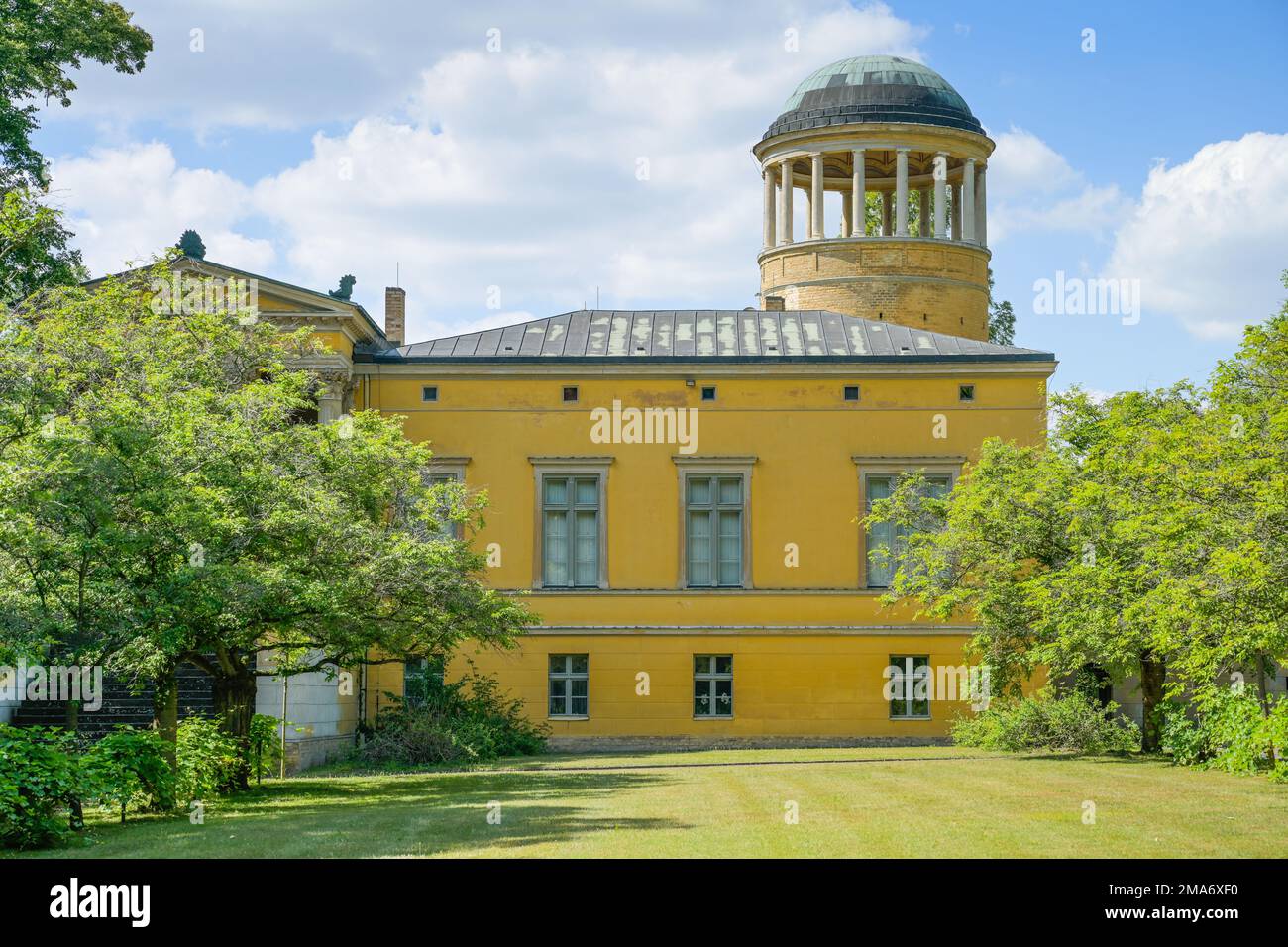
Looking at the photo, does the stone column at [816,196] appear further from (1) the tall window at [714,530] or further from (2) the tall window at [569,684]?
(2) the tall window at [569,684]

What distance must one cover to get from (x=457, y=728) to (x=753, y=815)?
50.4 ft

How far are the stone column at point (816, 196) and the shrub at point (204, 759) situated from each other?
3039 cm

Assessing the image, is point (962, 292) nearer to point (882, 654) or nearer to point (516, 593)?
point (882, 654)

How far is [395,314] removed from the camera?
4584 centimetres

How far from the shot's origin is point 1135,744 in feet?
105

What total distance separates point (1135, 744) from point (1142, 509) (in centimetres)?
905

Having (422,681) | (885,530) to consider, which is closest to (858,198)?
(885,530)

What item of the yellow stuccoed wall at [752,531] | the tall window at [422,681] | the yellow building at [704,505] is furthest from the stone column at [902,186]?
the tall window at [422,681]

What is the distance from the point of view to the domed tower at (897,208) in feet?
163

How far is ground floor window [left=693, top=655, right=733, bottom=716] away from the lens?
39500 millimetres

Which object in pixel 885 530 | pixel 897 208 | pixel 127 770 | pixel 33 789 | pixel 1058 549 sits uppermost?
pixel 897 208
